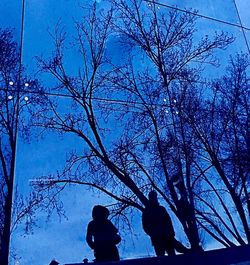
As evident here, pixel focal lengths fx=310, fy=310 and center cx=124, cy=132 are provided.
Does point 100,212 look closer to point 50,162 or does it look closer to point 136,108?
point 50,162

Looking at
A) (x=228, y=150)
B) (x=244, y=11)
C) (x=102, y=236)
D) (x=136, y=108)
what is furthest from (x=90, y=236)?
(x=244, y=11)

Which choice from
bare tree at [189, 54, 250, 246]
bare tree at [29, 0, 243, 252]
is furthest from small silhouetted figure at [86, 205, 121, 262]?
bare tree at [189, 54, 250, 246]

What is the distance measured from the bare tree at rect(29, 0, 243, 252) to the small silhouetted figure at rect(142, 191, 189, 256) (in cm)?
6

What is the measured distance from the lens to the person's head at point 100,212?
5.55ft

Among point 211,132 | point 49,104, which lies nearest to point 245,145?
point 211,132

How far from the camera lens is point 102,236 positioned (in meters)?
1.65

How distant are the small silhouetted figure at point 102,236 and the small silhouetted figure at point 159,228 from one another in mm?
221

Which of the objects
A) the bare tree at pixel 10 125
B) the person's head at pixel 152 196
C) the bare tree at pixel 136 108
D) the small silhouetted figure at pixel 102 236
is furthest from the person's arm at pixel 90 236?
the person's head at pixel 152 196

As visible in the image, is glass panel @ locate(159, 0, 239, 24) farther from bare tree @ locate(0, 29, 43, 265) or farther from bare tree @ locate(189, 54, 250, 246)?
bare tree @ locate(0, 29, 43, 265)

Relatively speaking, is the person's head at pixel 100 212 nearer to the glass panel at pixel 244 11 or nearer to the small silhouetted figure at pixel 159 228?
the small silhouetted figure at pixel 159 228

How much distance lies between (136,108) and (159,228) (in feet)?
2.74

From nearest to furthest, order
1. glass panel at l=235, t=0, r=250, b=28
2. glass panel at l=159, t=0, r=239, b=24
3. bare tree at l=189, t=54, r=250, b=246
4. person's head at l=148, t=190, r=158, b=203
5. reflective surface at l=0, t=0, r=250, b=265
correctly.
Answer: reflective surface at l=0, t=0, r=250, b=265, person's head at l=148, t=190, r=158, b=203, bare tree at l=189, t=54, r=250, b=246, glass panel at l=159, t=0, r=239, b=24, glass panel at l=235, t=0, r=250, b=28

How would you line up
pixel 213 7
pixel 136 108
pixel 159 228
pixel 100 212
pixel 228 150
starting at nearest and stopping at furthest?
pixel 100 212 → pixel 159 228 → pixel 136 108 → pixel 228 150 → pixel 213 7

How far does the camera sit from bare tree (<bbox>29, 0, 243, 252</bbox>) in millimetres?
1904
